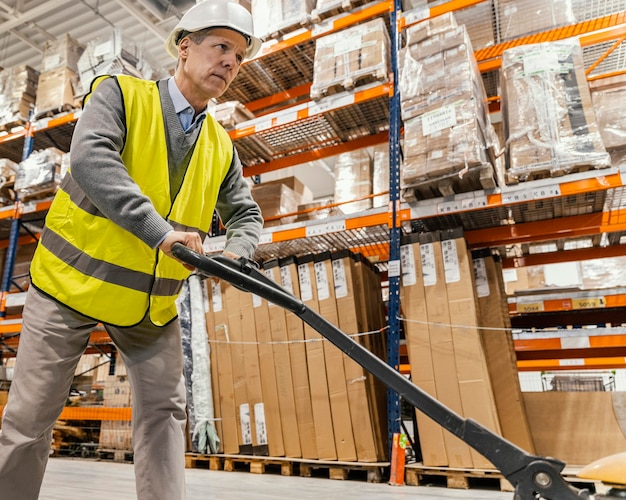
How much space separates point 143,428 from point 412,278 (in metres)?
2.35

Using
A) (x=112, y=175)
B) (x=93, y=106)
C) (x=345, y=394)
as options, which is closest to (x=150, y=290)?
(x=112, y=175)

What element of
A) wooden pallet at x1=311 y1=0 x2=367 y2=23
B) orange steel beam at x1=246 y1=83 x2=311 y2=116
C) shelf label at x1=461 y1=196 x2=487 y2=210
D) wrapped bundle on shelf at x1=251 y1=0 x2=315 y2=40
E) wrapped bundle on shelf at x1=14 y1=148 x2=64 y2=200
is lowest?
shelf label at x1=461 y1=196 x2=487 y2=210

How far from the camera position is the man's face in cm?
187

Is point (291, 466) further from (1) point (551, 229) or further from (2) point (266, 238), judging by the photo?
(1) point (551, 229)

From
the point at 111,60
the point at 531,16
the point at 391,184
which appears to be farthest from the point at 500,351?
the point at 111,60

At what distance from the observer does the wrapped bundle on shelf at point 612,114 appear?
3797 millimetres

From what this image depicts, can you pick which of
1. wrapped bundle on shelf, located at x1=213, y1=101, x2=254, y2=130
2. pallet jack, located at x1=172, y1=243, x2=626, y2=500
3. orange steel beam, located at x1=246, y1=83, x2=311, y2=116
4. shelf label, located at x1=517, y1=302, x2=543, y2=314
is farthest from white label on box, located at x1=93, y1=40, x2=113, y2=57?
shelf label, located at x1=517, y1=302, x2=543, y2=314

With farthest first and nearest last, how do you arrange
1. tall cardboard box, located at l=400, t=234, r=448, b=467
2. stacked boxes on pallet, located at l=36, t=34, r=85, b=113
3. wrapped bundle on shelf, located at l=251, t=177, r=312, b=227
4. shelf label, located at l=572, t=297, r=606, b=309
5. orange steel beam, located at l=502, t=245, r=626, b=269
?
stacked boxes on pallet, located at l=36, t=34, r=85, b=113, wrapped bundle on shelf, located at l=251, t=177, r=312, b=227, shelf label, located at l=572, t=297, r=606, b=309, orange steel beam, located at l=502, t=245, r=626, b=269, tall cardboard box, located at l=400, t=234, r=448, b=467

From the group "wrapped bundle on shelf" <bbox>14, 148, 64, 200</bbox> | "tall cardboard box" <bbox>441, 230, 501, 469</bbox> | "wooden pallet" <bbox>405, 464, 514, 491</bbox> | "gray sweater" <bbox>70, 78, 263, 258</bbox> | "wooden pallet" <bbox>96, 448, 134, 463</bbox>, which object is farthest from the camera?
"wrapped bundle on shelf" <bbox>14, 148, 64, 200</bbox>

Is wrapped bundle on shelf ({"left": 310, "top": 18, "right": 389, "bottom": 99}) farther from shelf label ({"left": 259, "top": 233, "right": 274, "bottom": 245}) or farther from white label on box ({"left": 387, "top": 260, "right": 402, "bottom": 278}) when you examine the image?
white label on box ({"left": 387, "top": 260, "right": 402, "bottom": 278})

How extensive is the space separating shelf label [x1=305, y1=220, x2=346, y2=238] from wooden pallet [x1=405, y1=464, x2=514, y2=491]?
71.2 inches

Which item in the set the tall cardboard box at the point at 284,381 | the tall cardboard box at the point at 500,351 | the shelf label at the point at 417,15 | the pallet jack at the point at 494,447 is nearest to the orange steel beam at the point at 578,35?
the shelf label at the point at 417,15

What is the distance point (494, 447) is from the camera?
1.24m

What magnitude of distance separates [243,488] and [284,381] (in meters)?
1.03
